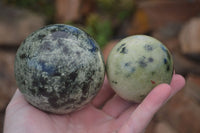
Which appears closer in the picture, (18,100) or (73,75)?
(73,75)

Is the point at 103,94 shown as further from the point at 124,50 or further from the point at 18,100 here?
the point at 18,100

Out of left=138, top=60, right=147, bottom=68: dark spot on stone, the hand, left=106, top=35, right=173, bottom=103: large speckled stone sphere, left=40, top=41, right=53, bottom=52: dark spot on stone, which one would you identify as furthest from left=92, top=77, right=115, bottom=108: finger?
left=40, top=41, right=53, bottom=52: dark spot on stone

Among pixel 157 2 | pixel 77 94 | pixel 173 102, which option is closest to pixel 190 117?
pixel 173 102

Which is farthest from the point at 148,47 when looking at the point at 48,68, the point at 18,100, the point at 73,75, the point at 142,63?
the point at 18,100

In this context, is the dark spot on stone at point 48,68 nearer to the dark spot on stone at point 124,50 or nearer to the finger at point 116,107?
the dark spot on stone at point 124,50

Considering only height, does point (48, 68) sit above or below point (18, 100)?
above

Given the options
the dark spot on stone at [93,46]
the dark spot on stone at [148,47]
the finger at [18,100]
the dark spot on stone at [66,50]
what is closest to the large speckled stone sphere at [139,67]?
the dark spot on stone at [148,47]

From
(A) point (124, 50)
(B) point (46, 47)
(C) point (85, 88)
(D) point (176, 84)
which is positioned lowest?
(D) point (176, 84)

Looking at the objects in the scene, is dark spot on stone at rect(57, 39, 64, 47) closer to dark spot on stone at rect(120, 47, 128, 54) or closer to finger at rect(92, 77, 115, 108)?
dark spot on stone at rect(120, 47, 128, 54)
